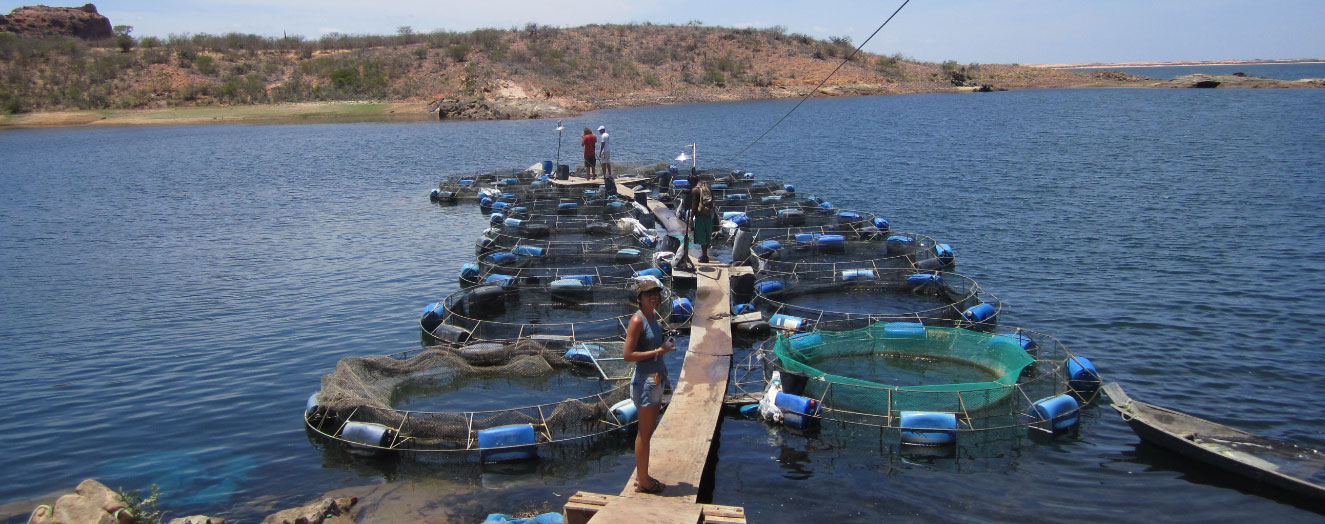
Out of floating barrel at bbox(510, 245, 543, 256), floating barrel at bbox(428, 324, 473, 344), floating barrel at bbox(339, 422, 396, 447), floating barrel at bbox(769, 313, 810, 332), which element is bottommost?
floating barrel at bbox(339, 422, 396, 447)

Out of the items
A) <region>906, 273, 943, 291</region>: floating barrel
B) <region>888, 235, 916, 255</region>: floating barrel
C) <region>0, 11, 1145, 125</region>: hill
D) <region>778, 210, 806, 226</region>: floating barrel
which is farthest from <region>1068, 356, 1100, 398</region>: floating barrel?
<region>0, 11, 1145, 125</region>: hill

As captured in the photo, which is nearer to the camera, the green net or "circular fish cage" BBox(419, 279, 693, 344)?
the green net

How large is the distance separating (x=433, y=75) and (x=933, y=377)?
288 feet

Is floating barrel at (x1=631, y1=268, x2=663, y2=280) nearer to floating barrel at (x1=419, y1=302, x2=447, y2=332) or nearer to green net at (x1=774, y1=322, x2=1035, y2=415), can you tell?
floating barrel at (x1=419, y1=302, x2=447, y2=332)

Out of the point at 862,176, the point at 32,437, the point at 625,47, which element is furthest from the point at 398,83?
the point at 32,437

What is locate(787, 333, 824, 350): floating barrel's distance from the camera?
1461 cm

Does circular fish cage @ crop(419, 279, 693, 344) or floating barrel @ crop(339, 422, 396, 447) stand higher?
circular fish cage @ crop(419, 279, 693, 344)

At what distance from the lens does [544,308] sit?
737 inches

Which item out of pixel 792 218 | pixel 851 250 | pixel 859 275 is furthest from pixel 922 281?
pixel 792 218

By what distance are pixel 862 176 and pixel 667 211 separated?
13967 millimetres

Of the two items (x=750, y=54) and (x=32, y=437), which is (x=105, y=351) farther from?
(x=750, y=54)

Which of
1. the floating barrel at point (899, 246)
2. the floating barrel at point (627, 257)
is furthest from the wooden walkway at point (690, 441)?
the floating barrel at point (899, 246)

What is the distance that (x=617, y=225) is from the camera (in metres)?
24.7

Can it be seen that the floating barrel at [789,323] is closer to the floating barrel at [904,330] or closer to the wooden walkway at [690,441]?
the wooden walkway at [690,441]
